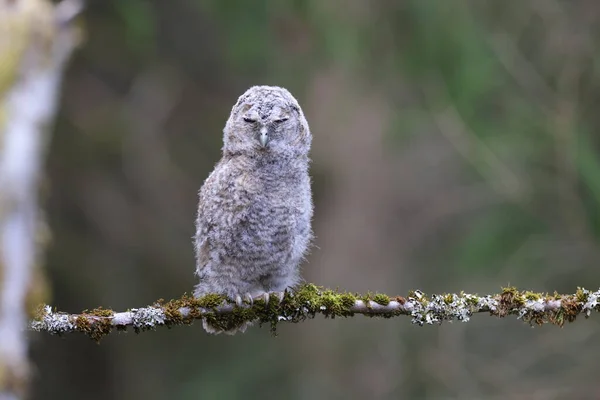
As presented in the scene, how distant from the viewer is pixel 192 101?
8.43m

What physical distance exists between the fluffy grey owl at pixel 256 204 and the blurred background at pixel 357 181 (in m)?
2.77

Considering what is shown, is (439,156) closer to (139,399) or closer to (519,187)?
(519,187)

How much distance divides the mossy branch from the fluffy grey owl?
0.32 meters

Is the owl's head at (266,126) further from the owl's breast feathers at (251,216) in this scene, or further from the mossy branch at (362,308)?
the mossy branch at (362,308)

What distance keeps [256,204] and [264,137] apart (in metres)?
0.30

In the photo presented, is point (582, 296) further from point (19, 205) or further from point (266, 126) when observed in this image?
point (19, 205)

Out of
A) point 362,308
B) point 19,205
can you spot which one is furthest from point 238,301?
point 19,205

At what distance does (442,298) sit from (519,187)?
328cm

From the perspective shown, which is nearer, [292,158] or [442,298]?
[442,298]

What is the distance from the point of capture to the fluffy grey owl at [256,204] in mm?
3695

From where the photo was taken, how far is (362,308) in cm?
312

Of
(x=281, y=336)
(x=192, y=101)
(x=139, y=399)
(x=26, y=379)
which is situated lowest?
(x=26, y=379)

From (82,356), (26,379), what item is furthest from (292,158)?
(82,356)

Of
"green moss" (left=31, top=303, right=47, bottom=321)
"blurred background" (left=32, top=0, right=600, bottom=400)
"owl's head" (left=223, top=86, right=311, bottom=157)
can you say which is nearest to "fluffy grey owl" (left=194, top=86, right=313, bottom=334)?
"owl's head" (left=223, top=86, right=311, bottom=157)
